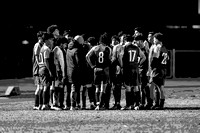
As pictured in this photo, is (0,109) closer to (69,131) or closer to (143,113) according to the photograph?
(143,113)

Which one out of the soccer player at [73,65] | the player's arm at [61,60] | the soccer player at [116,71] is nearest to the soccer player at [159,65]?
the soccer player at [116,71]

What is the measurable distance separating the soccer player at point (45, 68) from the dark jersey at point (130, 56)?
5.87 ft

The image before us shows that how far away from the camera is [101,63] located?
17922mm

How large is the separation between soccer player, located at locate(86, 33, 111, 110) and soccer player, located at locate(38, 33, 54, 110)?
0.99 m

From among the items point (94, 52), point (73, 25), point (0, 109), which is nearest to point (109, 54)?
point (94, 52)

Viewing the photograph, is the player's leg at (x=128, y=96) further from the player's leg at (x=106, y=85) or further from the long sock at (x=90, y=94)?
the long sock at (x=90, y=94)

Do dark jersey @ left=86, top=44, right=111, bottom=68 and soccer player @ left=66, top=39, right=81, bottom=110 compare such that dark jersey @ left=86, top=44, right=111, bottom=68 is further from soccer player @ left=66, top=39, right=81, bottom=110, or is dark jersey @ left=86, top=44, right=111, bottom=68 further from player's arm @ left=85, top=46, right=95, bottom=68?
soccer player @ left=66, top=39, right=81, bottom=110

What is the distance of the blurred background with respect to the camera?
127 feet

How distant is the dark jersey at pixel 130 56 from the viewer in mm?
17766

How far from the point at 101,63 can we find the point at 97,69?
17 centimetres

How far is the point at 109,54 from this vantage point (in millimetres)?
18000

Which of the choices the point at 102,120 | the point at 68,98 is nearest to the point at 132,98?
the point at 68,98

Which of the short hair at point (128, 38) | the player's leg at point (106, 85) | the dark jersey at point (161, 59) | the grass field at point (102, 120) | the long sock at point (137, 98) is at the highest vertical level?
the short hair at point (128, 38)

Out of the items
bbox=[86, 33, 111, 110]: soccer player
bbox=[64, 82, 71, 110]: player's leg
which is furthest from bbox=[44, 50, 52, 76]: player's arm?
bbox=[86, 33, 111, 110]: soccer player
